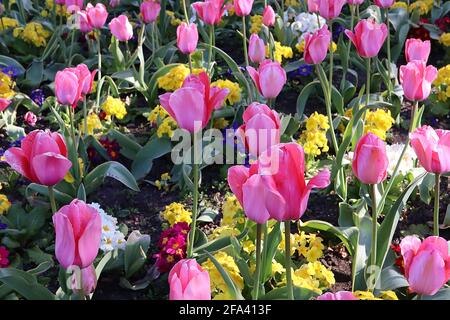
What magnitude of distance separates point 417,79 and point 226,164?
1164 mm

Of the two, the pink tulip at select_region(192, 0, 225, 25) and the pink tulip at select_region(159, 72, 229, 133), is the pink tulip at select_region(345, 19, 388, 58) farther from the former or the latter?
the pink tulip at select_region(159, 72, 229, 133)

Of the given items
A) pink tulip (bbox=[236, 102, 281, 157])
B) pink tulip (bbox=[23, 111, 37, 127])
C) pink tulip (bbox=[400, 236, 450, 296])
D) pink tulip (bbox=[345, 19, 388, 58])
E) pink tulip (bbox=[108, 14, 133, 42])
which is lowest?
pink tulip (bbox=[400, 236, 450, 296])

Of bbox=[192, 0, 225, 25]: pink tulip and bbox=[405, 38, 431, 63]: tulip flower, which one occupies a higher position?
bbox=[192, 0, 225, 25]: pink tulip

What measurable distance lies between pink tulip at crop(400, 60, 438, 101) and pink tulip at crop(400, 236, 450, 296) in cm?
93

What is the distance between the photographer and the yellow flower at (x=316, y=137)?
334cm

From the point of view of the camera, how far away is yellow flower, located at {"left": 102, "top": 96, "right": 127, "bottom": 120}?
3816mm

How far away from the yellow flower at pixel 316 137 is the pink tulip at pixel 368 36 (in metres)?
0.44

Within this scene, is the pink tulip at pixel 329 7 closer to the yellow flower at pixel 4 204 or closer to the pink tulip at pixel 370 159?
the pink tulip at pixel 370 159

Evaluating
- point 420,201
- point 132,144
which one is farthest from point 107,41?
point 420,201

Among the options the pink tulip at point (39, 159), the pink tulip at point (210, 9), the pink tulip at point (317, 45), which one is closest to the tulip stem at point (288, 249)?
the pink tulip at point (39, 159)

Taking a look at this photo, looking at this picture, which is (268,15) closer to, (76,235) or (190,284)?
(76,235)

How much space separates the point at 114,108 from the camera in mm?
3818

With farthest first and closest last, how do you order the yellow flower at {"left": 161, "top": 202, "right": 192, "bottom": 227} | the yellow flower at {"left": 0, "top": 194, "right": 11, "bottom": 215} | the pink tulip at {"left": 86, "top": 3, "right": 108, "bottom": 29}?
the pink tulip at {"left": 86, "top": 3, "right": 108, "bottom": 29}
the yellow flower at {"left": 0, "top": 194, "right": 11, "bottom": 215}
the yellow flower at {"left": 161, "top": 202, "right": 192, "bottom": 227}

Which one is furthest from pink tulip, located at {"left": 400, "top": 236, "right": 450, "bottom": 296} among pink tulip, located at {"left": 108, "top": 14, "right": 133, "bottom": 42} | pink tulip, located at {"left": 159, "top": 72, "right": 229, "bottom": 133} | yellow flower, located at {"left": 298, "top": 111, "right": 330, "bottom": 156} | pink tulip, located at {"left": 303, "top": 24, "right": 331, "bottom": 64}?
pink tulip, located at {"left": 108, "top": 14, "right": 133, "bottom": 42}
